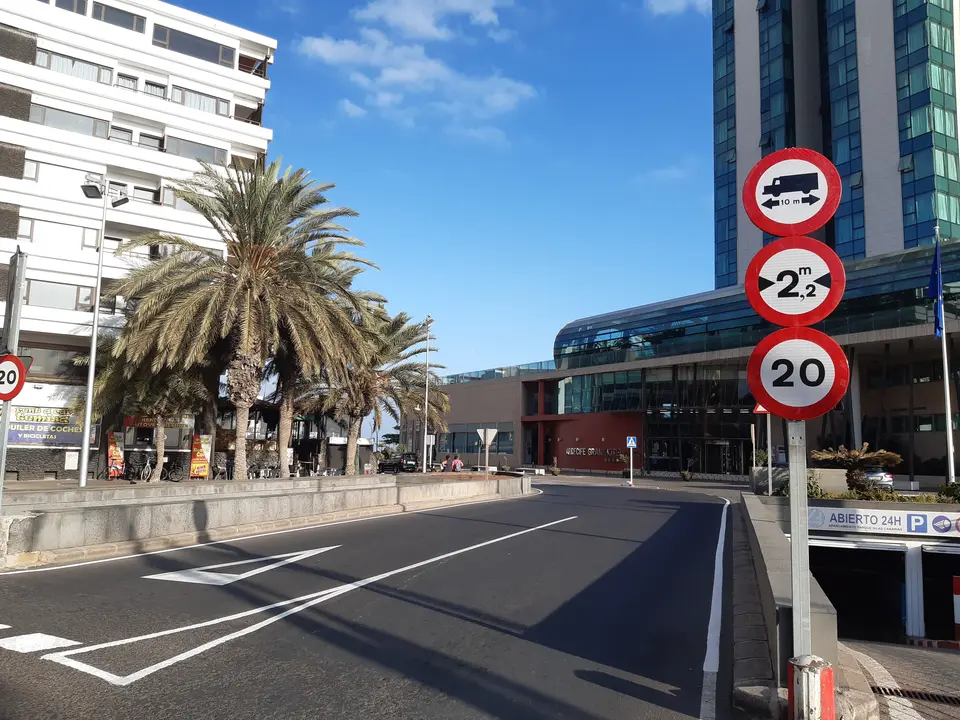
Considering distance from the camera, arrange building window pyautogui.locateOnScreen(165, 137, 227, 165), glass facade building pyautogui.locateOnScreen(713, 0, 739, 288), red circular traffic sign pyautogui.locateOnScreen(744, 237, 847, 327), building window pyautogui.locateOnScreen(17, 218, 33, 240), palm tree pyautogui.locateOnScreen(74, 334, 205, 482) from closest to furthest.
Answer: red circular traffic sign pyautogui.locateOnScreen(744, 237, 847, 327) < palm tree pyautogui.locateOnScreen(74, 334, 205, 482) < building window pyautogui.locateOnScreen(17, 218, 33, 240) < building window pyautogui.locateOnScreen(165, 137, 227, 165) < glass facade building pyautogui.locateOnScreen(713, 0, 739, 288)

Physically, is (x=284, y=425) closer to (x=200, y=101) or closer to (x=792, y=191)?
(x=200, y=101)

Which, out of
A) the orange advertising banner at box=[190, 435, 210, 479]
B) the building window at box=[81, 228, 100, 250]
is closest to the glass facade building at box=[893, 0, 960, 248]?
the orange advertising banner at box=[190, 435, 210, 479]

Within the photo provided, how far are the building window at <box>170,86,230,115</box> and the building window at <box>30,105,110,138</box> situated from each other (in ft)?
12.7

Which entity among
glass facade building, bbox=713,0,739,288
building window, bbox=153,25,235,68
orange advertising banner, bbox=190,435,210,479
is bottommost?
orange advertising banner, bbox=190,435,210,479

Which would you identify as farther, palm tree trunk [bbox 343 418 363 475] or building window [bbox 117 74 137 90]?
palm tree trunk [bbox 343 418 363 475]

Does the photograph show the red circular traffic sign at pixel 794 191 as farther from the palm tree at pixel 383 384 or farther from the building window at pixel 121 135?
the building window at pixel 121 135

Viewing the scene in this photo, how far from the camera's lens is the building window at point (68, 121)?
30109 millimetres

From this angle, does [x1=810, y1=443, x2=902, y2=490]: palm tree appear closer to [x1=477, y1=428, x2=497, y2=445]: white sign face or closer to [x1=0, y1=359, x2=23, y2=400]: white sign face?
[x1=477, y1=428, x2=497, y2=445]: white sign face

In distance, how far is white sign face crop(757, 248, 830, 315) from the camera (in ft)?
16.3

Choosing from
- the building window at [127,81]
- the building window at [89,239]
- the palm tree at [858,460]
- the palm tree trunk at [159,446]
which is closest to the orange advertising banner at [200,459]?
the palm tree trunk at [159,446]

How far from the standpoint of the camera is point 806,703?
14.7 feet

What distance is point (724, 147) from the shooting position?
236ft

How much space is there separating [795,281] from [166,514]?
1173 centimetres

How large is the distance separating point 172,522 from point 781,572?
10.5m
